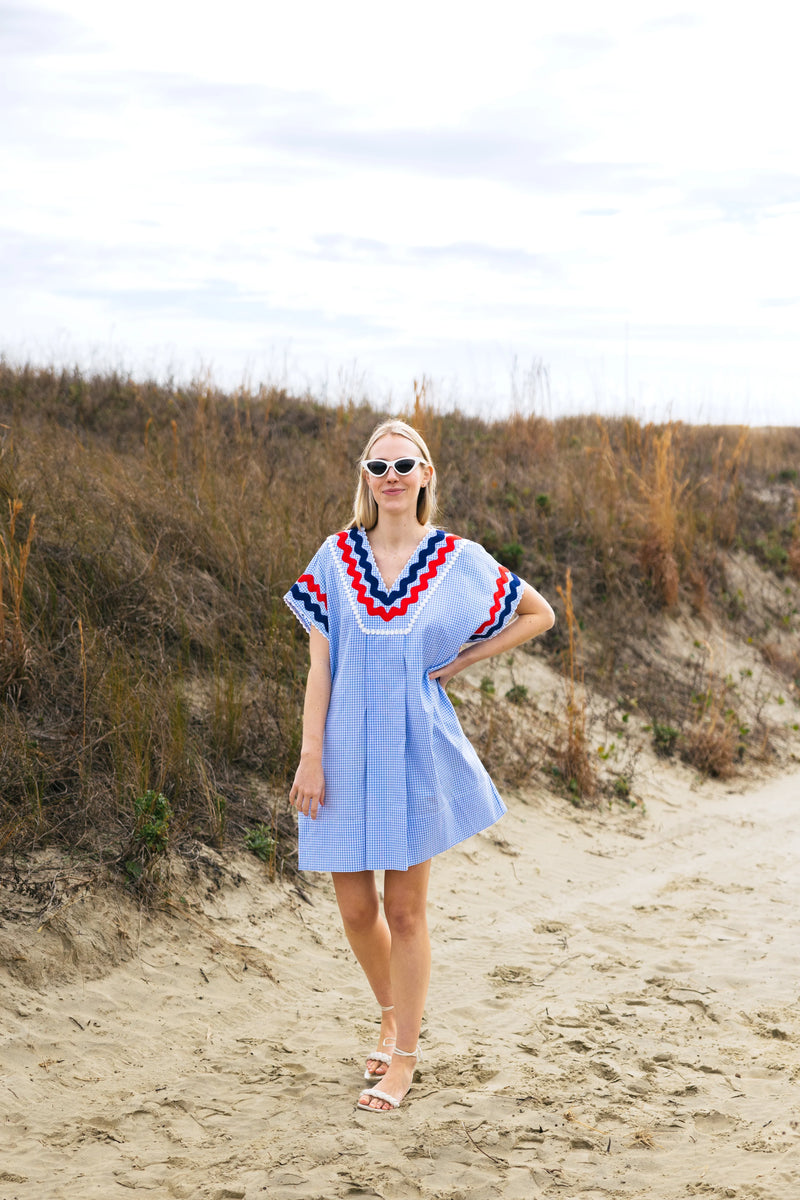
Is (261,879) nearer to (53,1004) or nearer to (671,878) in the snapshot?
(53,1004)

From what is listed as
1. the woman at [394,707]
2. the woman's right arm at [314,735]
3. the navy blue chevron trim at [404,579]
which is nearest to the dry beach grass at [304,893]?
the woman at [394,707]

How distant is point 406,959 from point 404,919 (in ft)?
0.50

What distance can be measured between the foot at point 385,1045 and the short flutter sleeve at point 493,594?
1.38 metres

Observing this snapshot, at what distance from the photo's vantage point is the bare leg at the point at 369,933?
325cm

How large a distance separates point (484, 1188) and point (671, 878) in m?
3.33

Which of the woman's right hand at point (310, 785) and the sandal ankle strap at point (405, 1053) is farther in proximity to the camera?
the sandal ankle strap at point (405, 1053)

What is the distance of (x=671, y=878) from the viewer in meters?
5.99

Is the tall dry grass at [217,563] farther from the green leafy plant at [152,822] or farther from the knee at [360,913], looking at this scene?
the knee at [360,913]

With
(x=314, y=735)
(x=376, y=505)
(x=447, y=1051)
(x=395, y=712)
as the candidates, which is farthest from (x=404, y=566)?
(x=447, y=1051)

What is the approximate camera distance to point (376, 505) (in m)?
3.37

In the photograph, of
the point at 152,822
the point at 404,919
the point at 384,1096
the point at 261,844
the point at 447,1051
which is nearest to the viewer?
the point at 404,919

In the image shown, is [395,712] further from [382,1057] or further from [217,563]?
[217,563]

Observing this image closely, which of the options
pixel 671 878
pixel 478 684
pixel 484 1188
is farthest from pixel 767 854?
pixel 484 1188

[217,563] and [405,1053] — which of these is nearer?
[405,1053]
